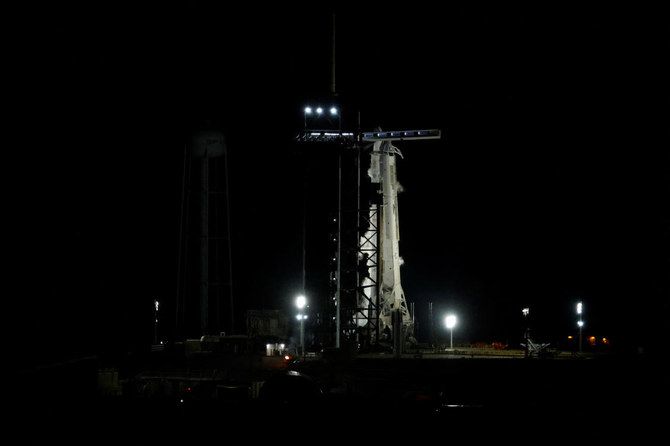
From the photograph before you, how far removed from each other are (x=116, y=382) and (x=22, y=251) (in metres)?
47.9

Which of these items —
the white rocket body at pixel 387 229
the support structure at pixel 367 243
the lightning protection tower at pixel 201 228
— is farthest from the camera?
the lightning protection tower at pixel 201 228

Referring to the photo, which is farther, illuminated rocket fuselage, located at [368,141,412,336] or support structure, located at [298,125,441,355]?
illuminated rocket fuselage, located at [368,141,412,336]

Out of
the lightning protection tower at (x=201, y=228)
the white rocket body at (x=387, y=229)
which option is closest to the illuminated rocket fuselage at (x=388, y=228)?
the white rocket body at (x=387, y=229)

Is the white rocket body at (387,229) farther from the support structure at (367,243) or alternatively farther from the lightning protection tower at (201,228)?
the lightning protection tower at (201,228)

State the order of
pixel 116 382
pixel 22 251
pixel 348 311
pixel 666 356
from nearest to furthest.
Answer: pixel 116 382 → pixel 666 356 → pixel 348 311 → pixel 22 251

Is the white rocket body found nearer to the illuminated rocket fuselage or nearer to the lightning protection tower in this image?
the illuminated rocket fuselage

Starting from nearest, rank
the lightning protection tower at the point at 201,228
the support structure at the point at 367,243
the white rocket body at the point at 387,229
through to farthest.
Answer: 1. the support structure at the point at 367,243
2. the white rocket body at the point at 387,229
3. the lightning protection tower at the point at 201,228

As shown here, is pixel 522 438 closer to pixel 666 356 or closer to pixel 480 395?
pixel 480 395

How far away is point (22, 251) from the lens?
7188 cm

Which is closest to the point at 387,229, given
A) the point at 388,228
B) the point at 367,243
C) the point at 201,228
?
the point at 388,228

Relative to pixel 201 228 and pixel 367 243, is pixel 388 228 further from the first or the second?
pixel 201 228

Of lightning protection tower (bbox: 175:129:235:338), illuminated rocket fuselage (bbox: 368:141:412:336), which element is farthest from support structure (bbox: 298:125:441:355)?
lightning protection tower (bbox: 175:129:235:338)

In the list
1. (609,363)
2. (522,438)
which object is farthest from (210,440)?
(609,363)

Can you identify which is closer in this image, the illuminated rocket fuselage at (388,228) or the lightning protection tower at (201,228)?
the illuminated rocket fuselage at (388,228)
